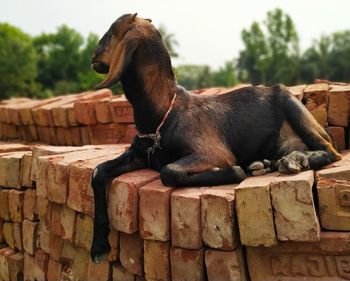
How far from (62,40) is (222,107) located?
141ft

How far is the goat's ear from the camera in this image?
292 centimetres

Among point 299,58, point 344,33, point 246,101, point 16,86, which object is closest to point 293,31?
point 299,58

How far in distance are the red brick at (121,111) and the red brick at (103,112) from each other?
80 millimetres

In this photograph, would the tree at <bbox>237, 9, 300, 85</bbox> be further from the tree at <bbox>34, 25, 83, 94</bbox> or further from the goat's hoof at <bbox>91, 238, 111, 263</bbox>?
the goat's hoof at <bbox>91, 238, 111, 263</bbox>

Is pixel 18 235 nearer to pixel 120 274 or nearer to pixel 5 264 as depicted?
pixel 5 264

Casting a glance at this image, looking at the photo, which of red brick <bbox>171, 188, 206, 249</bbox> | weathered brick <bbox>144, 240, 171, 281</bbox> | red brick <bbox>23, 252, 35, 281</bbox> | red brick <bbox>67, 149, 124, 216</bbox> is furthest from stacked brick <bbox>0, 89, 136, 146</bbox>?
red brick <bbox>171, 188, 206, 249</bbox>

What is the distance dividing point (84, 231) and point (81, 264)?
1.21 ft

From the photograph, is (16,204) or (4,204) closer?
(16,204)

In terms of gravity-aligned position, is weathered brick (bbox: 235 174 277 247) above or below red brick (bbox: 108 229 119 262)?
above

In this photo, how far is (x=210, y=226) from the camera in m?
2.56

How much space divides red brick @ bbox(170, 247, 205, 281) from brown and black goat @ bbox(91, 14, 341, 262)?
1.47 ft

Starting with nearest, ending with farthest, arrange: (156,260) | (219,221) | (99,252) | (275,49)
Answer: (219,221)
(156,260)
(99,252)
(275,49)

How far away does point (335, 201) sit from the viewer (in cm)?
250

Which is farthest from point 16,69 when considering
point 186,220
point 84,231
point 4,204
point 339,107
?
point 186,220
